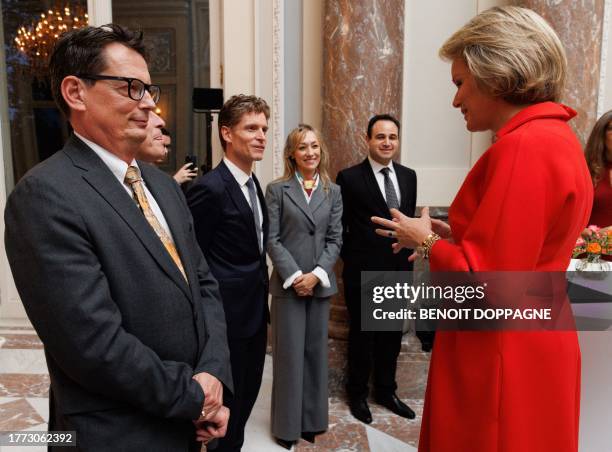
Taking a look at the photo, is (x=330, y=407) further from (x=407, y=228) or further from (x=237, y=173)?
(x=407, y=228)

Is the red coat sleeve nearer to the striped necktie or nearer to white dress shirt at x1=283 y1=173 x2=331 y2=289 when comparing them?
white dress shirt at x1=283 y1=173 x2=331 y2=289

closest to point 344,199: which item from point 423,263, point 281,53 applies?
point 423,263

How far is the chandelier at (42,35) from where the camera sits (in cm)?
500

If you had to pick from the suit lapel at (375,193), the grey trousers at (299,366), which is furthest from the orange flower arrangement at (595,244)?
the grey trousers at (299,366)

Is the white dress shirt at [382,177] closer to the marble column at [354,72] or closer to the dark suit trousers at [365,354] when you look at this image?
the marble column at [354,72]

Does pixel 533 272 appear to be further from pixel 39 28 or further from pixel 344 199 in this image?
pixel 39 28

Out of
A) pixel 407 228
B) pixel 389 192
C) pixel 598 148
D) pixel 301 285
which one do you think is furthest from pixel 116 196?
pixel 598 148

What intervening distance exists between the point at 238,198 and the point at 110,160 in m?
1.13

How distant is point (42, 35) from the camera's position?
5.12 meters

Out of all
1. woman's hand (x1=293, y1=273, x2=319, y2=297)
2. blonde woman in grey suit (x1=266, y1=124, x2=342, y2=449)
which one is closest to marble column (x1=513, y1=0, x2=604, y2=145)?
blonde woman in grey suit (x1=266, y1=124, x2=342, y2=449)

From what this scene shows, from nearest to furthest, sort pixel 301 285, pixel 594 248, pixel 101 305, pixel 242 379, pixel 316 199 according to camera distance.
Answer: pixel 101 305 < pixel 594 248 < pixel 242 379 < pixel 301 285 < pixel 316 199

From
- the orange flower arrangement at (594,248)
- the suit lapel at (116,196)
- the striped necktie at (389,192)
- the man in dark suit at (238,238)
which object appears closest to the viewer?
the suit lapel at (116,196)

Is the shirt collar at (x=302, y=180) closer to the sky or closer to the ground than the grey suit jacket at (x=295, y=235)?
closer to the sky

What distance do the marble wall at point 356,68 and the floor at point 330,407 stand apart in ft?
5.06
